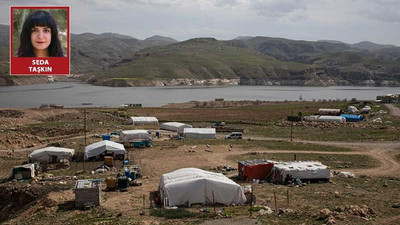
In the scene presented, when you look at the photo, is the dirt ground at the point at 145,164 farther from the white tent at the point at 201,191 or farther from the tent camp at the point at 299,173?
the white tent at the point at 201,191

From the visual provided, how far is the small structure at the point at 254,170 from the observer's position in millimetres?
25297

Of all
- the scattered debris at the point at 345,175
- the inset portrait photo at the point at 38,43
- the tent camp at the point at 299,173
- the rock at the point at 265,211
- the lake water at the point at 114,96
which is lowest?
the scattered debris at the point at 345,175

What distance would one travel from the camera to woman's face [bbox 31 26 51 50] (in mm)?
21156

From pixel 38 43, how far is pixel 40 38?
0.38 metres

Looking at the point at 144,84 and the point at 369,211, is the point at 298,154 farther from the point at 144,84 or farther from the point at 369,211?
the point at 144,84

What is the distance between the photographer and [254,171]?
25.5 m

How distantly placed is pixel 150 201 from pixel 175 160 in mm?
12039

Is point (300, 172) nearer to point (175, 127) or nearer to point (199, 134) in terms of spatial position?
point (199, 134)

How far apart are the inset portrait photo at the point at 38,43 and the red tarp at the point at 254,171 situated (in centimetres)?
1176

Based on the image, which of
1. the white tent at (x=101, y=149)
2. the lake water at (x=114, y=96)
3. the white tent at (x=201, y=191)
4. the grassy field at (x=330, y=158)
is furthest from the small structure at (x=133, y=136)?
the lake water at (x=114, y=96)

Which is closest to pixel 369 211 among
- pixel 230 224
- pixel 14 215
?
pixel 230 224

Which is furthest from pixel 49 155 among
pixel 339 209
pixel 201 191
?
pixel 339 209

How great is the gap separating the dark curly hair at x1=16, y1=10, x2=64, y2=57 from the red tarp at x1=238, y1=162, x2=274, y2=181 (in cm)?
1237

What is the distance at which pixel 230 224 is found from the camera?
15812mm
